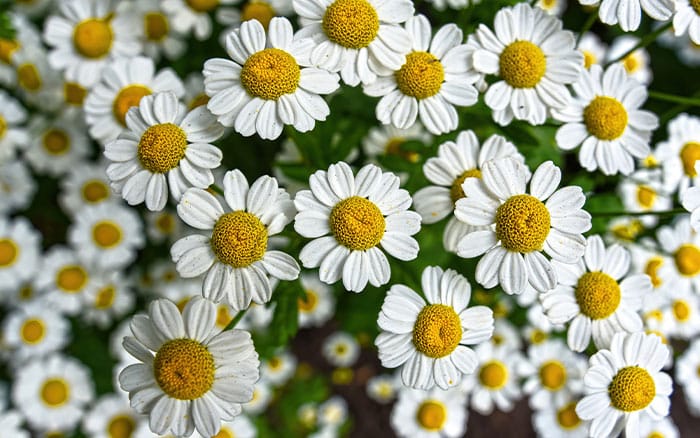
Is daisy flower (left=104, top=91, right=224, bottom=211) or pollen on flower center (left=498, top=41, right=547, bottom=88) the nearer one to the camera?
daisy flower (left=104, top=91, right=224, bottom=211)

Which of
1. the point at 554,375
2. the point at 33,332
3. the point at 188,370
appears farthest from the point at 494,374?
the point at 33,332

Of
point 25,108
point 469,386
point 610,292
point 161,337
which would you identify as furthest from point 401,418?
point 25,108

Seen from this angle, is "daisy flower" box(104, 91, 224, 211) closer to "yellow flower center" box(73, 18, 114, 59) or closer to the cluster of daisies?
the cluster of daisies

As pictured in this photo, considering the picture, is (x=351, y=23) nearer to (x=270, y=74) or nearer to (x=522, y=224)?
(x=270, y=74)

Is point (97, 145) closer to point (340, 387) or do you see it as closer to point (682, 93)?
point (340, 387)

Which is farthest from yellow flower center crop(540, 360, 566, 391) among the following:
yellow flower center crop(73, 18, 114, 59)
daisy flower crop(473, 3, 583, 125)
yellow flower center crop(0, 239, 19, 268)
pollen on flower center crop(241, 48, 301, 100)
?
yellow flower center crop(0, 239, 19, 268)
